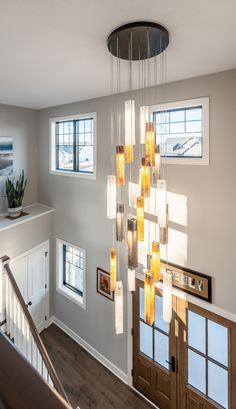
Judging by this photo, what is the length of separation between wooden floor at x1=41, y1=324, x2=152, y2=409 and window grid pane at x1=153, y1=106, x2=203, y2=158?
14.4 ft

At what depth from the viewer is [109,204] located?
9.16ft

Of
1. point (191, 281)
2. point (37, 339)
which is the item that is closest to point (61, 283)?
point (191, 281)

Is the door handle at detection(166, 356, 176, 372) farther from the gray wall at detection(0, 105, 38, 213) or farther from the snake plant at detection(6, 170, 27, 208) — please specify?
the gray wall at detection(0, 105, 38, 213)

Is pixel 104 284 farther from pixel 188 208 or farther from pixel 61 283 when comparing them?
pixel 188 208

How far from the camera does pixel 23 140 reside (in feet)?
21.0

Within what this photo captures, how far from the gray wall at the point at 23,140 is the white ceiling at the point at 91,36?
209cm

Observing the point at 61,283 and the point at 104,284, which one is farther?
the point at 61,283

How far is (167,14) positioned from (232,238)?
2691 mm

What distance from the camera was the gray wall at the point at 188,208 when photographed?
355cm

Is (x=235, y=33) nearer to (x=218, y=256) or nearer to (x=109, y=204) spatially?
(x=109, y=204)

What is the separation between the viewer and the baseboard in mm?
5277

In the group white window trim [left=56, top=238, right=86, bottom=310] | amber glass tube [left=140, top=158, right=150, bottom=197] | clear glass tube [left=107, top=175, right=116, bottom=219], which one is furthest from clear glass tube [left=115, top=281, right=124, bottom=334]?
white window trim [left=56, top=238, right=86, bottom=310]

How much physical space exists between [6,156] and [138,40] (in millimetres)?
4517

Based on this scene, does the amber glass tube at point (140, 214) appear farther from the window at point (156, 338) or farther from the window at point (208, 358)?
the window at point (156, 338)
